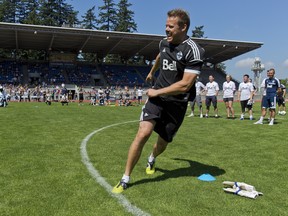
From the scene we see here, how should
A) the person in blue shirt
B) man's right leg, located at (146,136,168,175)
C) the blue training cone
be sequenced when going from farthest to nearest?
1. the person in blue shirt
2. man's right leg, located at (146,136,168,175)
3. the blue training cone

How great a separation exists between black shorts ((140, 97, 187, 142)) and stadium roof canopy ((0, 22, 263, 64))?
38.6 meters

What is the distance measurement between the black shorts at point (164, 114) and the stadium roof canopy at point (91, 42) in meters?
38.6

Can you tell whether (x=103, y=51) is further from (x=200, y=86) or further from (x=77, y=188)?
(x=77, y=188)

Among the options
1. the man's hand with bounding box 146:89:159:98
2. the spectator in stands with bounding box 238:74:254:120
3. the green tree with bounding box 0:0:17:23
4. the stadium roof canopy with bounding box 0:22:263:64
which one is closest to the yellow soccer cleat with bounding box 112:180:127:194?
the man's hand with bounding box 146:89:159:98

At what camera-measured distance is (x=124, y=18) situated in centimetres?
7606

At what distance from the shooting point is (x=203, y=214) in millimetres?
3338

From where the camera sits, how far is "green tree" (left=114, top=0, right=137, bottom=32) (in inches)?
2958

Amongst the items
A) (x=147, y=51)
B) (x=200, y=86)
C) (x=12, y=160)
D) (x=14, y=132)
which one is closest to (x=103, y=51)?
(x=147, y=51)

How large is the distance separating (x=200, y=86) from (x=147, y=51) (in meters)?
38.1

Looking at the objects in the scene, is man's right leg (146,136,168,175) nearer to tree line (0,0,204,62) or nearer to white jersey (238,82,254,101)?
white jersey (238,82,254,101)

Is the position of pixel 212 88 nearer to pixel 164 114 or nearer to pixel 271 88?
pixel 271 88

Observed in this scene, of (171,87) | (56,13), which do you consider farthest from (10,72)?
(171,87)

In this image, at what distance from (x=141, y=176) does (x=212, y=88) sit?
37.0ft

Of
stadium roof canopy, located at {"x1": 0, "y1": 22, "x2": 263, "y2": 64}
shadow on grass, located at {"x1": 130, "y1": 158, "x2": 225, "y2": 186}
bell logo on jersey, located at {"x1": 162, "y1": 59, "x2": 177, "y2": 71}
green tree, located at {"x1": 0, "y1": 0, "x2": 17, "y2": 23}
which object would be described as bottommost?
shadow on grass, located at {"x1": 130, "y1": 158, "x2": 225, "y2": 186}
